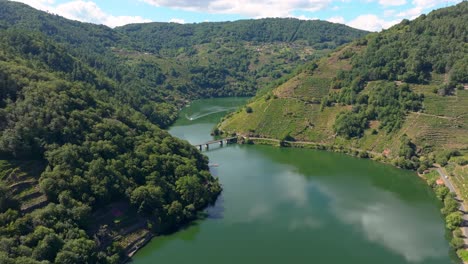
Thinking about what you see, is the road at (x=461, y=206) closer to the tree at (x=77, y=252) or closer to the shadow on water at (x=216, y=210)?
the shadow on water at (x=216, y=210)

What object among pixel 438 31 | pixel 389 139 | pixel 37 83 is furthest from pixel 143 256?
pixel 438 31

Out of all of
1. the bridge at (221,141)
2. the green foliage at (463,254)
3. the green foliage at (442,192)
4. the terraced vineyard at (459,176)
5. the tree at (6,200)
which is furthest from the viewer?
the bridge at (221,141)

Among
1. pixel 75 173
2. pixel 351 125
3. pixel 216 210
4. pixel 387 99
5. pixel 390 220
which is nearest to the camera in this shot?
pixel 75 173

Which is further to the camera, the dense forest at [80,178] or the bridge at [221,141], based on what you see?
Answer: the bridge at [221,141]

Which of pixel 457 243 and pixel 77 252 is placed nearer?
pixel 77 252

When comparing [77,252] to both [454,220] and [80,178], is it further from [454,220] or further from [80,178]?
[454,220]

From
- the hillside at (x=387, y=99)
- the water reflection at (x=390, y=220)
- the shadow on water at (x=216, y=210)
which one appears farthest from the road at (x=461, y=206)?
the shadow on water at (x=216, y=210)

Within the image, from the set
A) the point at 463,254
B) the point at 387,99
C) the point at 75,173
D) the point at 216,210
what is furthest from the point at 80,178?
the point at 387,99

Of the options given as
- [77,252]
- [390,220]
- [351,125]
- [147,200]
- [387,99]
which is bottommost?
[390,220]
